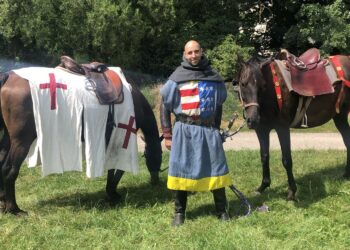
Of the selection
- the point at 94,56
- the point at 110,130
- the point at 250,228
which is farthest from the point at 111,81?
the point at 94,56

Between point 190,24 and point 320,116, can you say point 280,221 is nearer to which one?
point 320,116

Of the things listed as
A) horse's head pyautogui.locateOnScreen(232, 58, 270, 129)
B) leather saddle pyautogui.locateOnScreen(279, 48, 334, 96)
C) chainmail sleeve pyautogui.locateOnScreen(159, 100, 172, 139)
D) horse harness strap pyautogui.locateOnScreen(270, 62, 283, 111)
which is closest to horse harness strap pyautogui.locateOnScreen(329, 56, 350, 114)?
leather saddle pyautogui.locateOnScreen(279, 48, 334, 96)

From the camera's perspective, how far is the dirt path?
30.6 feet

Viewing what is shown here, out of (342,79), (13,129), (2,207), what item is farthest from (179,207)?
(342,79)

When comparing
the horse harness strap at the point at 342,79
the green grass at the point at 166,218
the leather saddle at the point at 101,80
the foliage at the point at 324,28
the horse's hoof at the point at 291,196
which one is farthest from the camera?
the foliage at the point at 324,28

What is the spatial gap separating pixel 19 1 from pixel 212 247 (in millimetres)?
11736

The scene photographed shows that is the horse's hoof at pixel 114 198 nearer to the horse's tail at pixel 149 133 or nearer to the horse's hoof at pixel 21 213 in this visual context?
the horse's tail at pixel 149 133

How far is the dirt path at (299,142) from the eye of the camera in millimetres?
9320

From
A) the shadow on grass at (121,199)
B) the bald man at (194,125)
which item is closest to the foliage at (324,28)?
the shadow on grass at (121,199)

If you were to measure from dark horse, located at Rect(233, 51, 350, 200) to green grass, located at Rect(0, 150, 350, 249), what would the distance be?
1.47 ft

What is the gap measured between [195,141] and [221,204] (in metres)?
0.78

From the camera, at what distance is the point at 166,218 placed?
495cm

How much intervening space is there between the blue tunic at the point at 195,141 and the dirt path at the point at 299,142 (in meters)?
4.76

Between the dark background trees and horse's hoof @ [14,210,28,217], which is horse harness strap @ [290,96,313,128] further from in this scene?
the dark background trees
